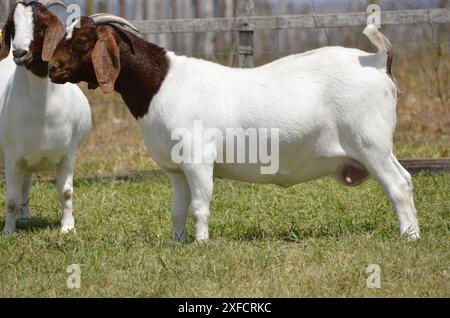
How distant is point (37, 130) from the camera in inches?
287

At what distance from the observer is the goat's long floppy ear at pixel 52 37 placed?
6.92 meters

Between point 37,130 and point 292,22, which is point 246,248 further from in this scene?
point 292,22

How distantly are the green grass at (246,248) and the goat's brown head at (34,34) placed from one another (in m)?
1.30

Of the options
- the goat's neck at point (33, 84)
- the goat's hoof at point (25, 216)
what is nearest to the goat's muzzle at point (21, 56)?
the goat's neck at point (33, 84)

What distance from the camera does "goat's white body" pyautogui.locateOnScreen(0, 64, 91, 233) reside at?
7.28 m

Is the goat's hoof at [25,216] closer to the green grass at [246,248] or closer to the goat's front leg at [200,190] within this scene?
the green grass at [246,248]

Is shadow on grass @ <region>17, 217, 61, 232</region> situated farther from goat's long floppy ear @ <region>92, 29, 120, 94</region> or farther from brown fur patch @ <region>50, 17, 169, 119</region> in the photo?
goat's long floppy ear @ <region>92, 29, 120, 94</region>

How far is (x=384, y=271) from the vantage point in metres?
5.80

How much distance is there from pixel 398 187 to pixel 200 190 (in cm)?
132

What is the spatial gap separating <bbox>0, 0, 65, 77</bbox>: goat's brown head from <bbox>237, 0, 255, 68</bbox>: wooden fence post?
10.5ft

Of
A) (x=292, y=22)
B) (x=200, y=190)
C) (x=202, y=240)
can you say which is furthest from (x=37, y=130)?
(x=292, y=22)

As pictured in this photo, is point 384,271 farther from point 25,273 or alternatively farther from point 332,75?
point 25,273

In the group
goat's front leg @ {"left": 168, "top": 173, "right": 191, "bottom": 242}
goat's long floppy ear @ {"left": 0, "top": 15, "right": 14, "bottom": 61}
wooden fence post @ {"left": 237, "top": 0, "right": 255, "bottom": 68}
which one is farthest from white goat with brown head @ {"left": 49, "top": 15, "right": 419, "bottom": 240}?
wooden fence post @ {"left": 237, "top": 0, "right": 255, "bottom": 68}

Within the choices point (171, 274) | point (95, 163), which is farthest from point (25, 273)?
point (95, 163)
